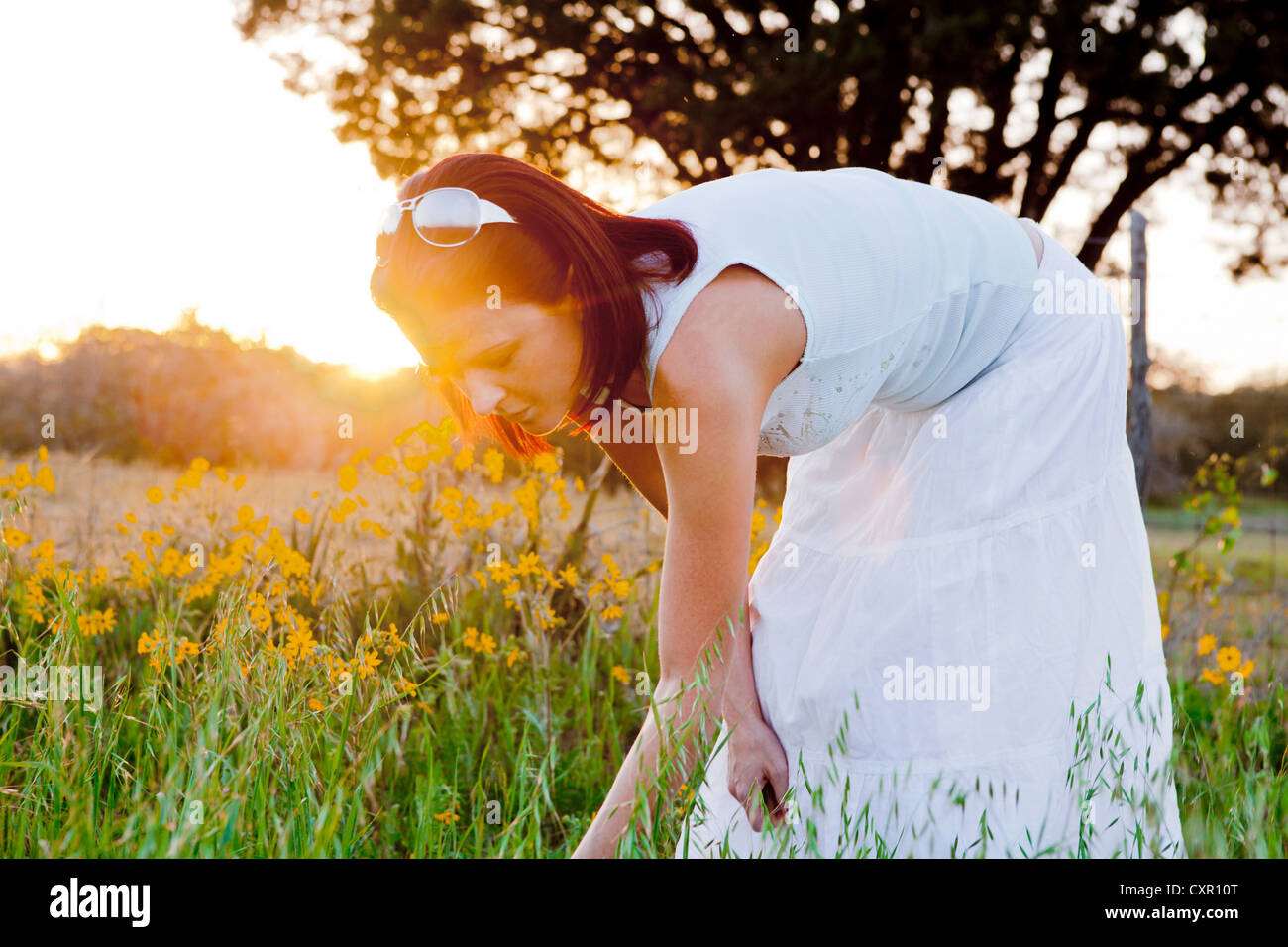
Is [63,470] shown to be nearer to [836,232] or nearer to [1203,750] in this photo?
[836,232]

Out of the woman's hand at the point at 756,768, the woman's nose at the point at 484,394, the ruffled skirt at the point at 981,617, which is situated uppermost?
the woman's nose at the point at 484,394

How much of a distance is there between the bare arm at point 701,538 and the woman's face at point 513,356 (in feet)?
0.52

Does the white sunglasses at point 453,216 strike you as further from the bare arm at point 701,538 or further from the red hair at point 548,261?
the bare arm at point 701,538

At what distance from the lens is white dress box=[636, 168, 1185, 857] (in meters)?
1.42

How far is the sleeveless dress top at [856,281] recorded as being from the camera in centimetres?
138

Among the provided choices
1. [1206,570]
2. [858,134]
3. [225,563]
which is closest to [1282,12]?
[858,134]

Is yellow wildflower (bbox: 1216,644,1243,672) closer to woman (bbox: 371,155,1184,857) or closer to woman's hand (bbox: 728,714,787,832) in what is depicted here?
woman (bbox: 371,155,1184,857)

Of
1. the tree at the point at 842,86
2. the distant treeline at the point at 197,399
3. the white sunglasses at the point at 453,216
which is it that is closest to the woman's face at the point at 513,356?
the white sunglasses at the point at 453,216

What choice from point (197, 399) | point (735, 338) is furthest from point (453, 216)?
point (197, 399)

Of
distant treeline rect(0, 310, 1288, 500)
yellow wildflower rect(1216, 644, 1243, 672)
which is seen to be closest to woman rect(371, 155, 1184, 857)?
yellow wildflower rect(1216, 644, 1243, 672)

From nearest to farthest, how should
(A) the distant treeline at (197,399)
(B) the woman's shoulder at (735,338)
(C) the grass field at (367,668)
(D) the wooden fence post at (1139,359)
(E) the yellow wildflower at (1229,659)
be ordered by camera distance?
(C) the grass field at (367,668), (B) the woman's shoulder at (735,338), (E) the yellow wildflower at (1229,659), (D) the wooden fence post at (1139,359), (A) the distant treeline at (197,399)

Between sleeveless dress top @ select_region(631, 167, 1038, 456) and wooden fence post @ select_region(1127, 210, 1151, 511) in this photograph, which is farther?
wooden fence post @ select_region(1127, 210, 1151, 511)

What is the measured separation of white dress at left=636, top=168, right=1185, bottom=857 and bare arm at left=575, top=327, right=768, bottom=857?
4.2 inches

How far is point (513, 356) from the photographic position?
4.60 feet
